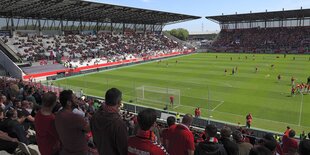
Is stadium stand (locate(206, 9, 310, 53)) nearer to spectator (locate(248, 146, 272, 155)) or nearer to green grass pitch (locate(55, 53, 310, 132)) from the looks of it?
green grass pitch (locate(55, 53, 310, 132))

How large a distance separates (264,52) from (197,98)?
185ft

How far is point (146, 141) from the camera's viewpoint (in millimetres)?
3471

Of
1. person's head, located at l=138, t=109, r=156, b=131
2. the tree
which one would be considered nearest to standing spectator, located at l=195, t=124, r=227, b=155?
person's head, located at l=138, t=109, r=156, b=131

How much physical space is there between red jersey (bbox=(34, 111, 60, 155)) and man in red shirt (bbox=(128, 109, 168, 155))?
202 centimetres

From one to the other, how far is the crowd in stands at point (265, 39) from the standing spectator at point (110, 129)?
259 feet

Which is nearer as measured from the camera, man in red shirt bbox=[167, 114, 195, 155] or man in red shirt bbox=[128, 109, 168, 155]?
man in red shirt bbox=[128, 109, 168, 155]

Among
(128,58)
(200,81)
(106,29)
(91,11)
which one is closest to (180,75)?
(200,81)

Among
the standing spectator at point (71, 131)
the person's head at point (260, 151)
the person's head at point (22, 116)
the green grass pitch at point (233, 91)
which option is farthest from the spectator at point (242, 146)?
the green grass pitch at point (233, 91)

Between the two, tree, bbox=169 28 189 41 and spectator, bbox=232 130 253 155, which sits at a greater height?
tree, bbox=169 28 189 41

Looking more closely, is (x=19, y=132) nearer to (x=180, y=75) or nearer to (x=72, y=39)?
(x=180, y=75)

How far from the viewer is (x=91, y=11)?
62.3m

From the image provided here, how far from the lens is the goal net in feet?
86.2

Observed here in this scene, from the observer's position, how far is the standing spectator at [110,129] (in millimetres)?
3832

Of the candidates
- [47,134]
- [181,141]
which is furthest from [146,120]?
[47,134]
